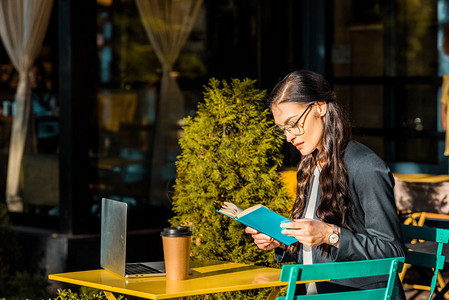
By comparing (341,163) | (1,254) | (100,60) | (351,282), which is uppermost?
(100,60)

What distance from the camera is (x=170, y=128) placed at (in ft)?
24.6

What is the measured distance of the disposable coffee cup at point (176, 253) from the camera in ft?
8.96

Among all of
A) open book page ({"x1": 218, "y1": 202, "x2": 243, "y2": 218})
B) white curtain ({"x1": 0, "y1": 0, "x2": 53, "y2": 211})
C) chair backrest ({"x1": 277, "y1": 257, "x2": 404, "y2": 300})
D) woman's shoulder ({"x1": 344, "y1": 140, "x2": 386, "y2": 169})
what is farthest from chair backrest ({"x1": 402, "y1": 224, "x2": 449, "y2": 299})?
white curtain ({"x1": 0, "y1": 0, "x2": 53, "y2": 211})

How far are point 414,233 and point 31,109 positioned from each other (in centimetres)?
462

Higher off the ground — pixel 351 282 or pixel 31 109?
pixel 31 109

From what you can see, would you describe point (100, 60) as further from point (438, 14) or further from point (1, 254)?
point (438, 14)

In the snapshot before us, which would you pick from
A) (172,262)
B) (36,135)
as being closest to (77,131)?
(36,135)

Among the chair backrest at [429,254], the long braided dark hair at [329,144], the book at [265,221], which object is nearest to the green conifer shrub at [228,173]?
the chair backrest at [429,254]

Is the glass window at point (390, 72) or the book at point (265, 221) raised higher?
the glass window at point (390, 72)

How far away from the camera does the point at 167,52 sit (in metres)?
7.53

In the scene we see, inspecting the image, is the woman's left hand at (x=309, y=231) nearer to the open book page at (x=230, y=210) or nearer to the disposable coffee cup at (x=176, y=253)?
the open book page at (x=230, y=210)

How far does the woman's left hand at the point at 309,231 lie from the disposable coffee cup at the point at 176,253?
1.35ft

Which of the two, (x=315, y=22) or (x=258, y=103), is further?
(x=315, y=22)

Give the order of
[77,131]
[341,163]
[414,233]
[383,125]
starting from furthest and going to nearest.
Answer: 1. [383,125]
2. [77,131]
3. [414,233]
4. [341,163]
